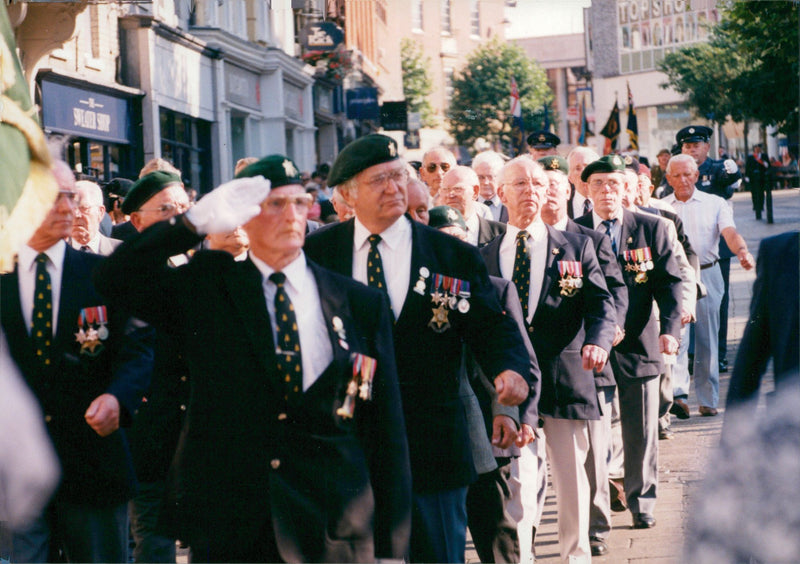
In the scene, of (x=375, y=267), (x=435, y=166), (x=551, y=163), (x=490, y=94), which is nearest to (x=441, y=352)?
(x=375, y=267)

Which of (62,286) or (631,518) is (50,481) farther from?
(631,518)

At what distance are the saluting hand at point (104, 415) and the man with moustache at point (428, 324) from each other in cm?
103

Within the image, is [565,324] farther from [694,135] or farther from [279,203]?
[694,135]

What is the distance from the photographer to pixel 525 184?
707 centimetres

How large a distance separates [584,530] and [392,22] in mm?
57805

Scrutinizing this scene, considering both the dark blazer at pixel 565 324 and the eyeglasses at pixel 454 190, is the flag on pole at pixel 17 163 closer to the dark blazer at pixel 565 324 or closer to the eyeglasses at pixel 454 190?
the dark blazer at pixel 565 324

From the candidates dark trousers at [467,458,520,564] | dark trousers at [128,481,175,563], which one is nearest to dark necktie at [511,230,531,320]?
dark trousers at [467,458,520,564]

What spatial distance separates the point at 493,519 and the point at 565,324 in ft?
3.88

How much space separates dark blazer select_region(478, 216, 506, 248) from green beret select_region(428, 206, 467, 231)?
1654 millimetres

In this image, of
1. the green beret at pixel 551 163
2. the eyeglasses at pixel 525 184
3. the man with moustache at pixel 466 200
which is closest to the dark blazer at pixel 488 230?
the man with moustache at pixel 466 200

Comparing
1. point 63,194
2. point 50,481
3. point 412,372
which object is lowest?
point 50,481

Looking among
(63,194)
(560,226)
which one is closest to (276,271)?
(63,194)

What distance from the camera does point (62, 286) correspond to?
17.2ft

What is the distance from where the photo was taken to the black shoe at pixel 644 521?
8.17 m
